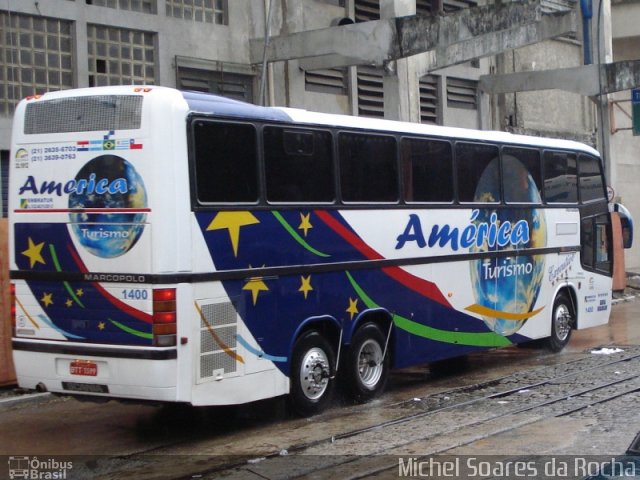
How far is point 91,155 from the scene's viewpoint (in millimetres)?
9742

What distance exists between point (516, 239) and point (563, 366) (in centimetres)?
196

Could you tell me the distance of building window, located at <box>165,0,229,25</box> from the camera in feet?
61.1

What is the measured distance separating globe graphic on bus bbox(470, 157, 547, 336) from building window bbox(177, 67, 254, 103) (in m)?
6.82

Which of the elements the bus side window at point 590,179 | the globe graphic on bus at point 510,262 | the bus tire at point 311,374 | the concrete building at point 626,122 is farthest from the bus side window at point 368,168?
the concrete building at point 626,122

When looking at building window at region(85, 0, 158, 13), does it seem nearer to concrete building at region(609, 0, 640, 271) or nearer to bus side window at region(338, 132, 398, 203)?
bus side window at region(338, 132, 398, 203)

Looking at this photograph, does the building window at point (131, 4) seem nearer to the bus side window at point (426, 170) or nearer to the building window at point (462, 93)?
the bus side window at point (426, 170)

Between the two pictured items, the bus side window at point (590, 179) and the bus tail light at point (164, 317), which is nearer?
the bus tail light at point (164, 317)

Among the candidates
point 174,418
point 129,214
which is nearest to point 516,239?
point 174,418

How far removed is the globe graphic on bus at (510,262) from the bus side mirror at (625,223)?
8.11 metres

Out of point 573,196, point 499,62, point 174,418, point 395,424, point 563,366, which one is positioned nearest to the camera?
point 395,424

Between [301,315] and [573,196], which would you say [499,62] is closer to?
[573,196]

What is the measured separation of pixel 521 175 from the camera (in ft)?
49.5

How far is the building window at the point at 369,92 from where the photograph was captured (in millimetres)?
22656

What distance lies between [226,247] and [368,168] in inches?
107
